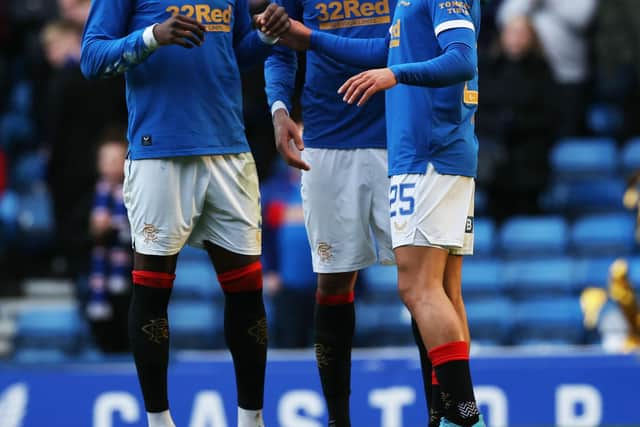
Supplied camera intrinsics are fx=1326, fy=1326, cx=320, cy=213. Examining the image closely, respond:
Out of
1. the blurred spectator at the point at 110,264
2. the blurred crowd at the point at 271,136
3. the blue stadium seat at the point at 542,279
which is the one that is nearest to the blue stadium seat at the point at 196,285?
the blurred crowd at the point at 271,136

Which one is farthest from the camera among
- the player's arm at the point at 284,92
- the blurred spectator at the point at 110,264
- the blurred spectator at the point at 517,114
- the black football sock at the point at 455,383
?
the blurred spectator at the point at 517,114

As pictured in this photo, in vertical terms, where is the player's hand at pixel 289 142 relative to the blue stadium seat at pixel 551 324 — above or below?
above

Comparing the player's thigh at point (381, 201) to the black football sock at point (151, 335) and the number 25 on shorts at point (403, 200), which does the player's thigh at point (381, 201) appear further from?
the black football sock at point (151, 335)

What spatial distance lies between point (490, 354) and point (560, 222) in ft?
8.21

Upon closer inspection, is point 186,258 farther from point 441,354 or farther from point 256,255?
point 441,354

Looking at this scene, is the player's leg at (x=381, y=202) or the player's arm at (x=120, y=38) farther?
the player's leg at (x=381, y=202)

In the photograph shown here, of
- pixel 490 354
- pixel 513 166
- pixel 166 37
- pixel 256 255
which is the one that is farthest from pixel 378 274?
pixel 166 37

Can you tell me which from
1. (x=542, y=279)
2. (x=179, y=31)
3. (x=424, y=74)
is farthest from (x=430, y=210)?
(x=542, y=279)

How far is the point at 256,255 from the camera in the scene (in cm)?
542

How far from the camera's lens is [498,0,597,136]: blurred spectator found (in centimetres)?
1036

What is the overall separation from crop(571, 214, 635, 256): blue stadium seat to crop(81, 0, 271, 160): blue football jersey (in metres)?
5.03

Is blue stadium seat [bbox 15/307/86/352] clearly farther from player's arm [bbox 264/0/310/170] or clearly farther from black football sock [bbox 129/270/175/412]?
black football sock [bbox 129/270/175/412]

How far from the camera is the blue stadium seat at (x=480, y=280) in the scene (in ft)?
31.3

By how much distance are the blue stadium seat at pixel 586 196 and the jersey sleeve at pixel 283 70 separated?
494cm
